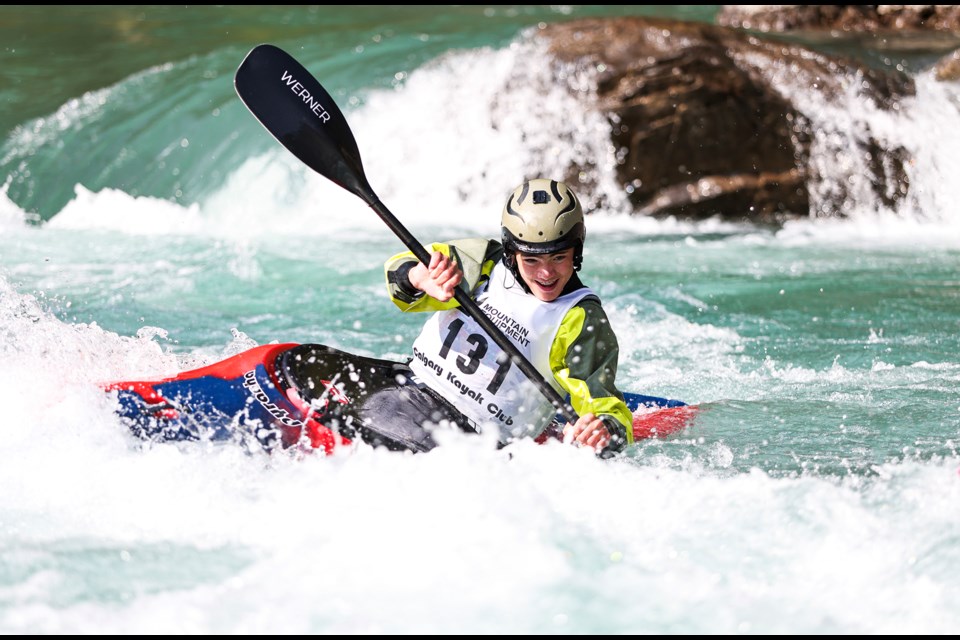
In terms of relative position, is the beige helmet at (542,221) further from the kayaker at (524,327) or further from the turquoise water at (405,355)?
the turquoise water at (405,355)

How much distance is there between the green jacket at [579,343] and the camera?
3.79 metres

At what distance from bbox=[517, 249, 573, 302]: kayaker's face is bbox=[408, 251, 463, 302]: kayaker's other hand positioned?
0.74 ft

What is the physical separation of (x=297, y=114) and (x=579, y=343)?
4.98 ft

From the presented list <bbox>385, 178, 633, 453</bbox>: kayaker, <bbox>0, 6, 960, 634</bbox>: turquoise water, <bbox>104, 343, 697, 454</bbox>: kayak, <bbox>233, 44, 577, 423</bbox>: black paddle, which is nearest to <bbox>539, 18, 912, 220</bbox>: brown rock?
<bbox>0, 6, 960, 634</bbox>: turquoise water

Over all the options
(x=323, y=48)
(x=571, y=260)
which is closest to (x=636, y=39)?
(x=323, y=48)

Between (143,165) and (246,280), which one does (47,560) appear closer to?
(246,280)

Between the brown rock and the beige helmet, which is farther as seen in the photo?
the brown rock

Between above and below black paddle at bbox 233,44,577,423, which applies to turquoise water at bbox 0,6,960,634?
below

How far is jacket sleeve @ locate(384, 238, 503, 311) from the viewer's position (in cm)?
399

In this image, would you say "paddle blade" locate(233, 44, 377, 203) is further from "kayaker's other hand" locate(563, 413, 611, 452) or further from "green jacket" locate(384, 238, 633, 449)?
"kayaker's other hand" locate(563, 413, 611, 452)

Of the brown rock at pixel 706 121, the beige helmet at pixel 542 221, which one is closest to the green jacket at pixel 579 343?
the beige helmet at pixel 542 221

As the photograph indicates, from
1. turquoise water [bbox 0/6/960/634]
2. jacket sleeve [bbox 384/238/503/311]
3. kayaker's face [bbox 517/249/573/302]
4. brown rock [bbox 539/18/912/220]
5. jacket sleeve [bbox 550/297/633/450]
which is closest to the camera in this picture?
turquoise water [bbox 0/6/960/634]

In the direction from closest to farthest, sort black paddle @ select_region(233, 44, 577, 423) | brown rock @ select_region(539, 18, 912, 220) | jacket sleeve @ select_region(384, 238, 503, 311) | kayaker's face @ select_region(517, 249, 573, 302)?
kayaker's face @ select_region(517, 249, 573, 302) < jacket sleeve @ select_region(384, 238, 503, 311) < black paddle @ select_region(233, 44, 577, 423) < brown rock @ select_region(539, 18, 912, 220)

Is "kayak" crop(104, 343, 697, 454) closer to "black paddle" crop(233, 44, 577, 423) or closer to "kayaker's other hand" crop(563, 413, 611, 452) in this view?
"kayaker's other hand" crop(563, 413, 611, 452)
